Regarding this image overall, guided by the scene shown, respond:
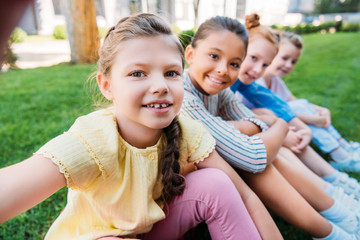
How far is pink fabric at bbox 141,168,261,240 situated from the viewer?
45.7 inches

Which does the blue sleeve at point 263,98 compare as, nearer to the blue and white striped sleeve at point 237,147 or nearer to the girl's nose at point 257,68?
the girl's nose at point 257,68

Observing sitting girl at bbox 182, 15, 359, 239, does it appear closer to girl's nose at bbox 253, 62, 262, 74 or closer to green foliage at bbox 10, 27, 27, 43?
girl's nose at bbox 253, 62, 262, 74

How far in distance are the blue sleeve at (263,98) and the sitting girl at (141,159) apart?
3.64 ft

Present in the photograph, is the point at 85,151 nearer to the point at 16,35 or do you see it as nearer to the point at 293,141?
the point at 16,35

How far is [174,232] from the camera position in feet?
4.17

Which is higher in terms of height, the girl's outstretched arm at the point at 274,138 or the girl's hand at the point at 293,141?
the girl's outstretched arm at the point at 274,138

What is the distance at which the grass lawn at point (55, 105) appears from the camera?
1750mm

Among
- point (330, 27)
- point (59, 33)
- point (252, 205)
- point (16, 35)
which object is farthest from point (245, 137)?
point (330, 27)

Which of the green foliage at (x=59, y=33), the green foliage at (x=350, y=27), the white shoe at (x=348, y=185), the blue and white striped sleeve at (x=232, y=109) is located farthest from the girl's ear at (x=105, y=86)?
the green foliage at (x=350, y=27)

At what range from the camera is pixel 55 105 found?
3623 mm

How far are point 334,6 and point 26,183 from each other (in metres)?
31.3

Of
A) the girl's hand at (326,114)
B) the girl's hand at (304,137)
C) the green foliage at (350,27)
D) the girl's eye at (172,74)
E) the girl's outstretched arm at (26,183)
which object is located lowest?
the green foliage at (350,27)

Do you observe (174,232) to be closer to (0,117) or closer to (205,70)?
(205,70)

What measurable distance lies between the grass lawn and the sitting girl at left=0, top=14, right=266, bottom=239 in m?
0.44
